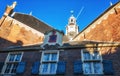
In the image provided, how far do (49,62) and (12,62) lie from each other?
3.02 metres

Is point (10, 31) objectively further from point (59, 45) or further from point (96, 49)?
point (96, 49)

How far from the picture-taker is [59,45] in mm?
13258

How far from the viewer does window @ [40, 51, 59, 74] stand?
468 inches

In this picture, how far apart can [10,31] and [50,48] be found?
7653 mm

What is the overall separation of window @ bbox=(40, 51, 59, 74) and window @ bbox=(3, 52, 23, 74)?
2082 millimetres

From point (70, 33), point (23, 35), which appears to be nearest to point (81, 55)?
point (23, 35)

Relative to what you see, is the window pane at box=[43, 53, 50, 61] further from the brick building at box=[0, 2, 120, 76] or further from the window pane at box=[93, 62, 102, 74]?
the window pane at box=[93, 62, 102, 74]

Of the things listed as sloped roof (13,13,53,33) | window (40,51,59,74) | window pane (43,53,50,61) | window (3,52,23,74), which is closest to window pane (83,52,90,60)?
window (40,51,59,74)

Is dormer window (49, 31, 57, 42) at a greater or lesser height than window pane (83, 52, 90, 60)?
greater

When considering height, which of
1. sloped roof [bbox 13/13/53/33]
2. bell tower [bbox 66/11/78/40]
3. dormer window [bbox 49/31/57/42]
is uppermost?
bell tower [bbox 66/11/78/40]

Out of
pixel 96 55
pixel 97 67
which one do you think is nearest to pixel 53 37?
pixel 96 55

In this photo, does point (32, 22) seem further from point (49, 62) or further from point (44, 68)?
point (44, 68)

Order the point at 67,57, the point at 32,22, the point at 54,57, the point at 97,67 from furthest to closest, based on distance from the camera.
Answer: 1. the point at 32,22
2. the point at 54,57
3. the point at 67,57
4. the point at 97,67

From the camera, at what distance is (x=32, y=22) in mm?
23297
